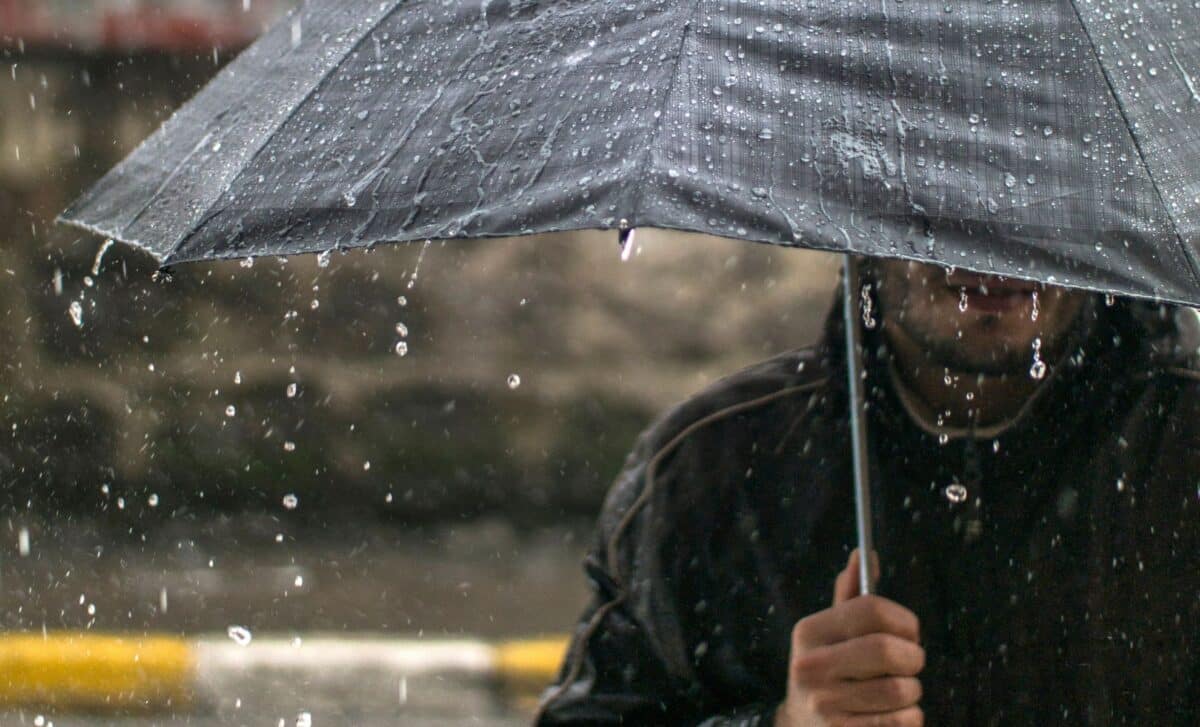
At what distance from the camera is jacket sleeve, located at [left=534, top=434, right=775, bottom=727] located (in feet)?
8.07

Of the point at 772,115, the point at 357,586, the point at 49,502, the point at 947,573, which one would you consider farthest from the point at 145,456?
the point at 772,115

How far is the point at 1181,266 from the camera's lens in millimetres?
1727

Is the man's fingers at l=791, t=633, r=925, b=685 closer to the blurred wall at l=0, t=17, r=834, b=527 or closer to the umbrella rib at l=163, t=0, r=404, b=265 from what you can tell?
the umbrella rib at l=163, t=0, r=404, b=265

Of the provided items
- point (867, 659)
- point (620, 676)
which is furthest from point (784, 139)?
point (620, 676)

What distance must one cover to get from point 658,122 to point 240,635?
15.4 ft

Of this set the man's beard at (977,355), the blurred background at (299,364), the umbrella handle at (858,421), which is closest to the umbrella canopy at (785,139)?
the umbrella handle at (858,421)

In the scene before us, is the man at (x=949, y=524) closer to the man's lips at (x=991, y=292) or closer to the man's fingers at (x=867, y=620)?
the man's lips at (x=991, y=292)

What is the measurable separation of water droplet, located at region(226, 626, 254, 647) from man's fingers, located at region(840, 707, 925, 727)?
4.23 m

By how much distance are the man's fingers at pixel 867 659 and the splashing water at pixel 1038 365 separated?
20.6 inches

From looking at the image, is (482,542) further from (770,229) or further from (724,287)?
(770,229)

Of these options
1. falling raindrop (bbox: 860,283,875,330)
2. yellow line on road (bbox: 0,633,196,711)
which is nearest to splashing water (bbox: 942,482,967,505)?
falling raindrop (bbox: 860,283,875,330)

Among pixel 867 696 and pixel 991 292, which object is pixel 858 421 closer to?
pixel 991 292

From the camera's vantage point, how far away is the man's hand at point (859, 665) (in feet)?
6.81

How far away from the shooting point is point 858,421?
224 centimetres
